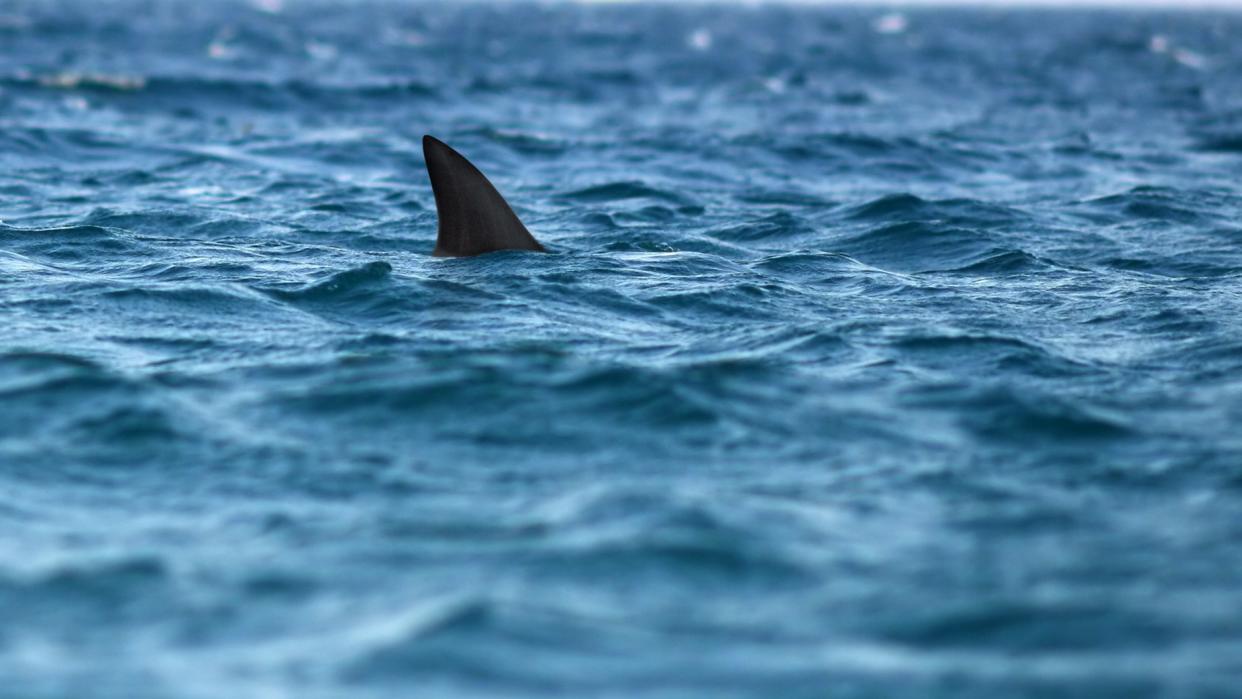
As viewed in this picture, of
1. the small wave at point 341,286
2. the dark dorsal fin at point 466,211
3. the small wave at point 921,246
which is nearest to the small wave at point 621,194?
the small wave at point 921,246

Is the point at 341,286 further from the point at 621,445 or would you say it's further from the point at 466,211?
the point at 621,445

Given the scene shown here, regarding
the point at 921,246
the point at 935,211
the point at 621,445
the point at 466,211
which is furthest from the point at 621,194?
the point at 621,445

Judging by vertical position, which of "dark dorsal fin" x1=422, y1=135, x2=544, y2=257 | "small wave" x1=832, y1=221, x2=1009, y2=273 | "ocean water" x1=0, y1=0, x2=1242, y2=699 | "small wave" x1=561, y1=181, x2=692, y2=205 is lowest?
"ocean water" x1=0, y1=0, x2=1242, y2=699

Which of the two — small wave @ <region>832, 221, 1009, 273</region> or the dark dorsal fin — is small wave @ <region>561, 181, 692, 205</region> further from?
the dark dorsal fin

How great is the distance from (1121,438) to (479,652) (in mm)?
4016

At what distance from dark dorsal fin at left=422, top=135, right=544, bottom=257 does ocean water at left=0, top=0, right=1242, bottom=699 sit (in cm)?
21

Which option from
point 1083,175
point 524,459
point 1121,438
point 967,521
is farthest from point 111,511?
point 1083,175

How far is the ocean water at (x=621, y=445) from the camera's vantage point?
5250 mm

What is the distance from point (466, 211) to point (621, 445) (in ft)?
14.8

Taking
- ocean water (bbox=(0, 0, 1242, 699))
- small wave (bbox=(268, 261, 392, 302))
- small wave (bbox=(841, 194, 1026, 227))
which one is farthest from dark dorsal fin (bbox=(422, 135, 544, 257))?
small wave (bbox=(841, 194, 1026, 227))

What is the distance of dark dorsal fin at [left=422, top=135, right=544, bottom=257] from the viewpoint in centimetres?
1116

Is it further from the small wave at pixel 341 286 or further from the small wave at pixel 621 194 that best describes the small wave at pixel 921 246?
the small wave at pixel 341 286

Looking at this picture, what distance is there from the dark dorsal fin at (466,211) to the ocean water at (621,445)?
21 centimetres

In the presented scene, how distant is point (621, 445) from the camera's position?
24.8ft
